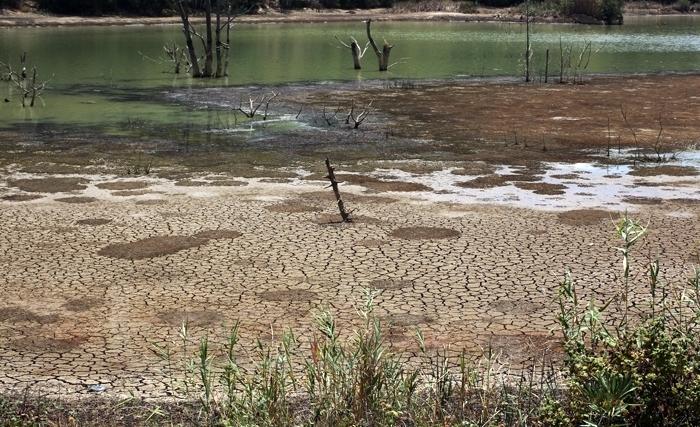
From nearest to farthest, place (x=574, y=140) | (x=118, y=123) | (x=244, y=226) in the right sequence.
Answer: (x=244, y=226), (x=574, y=140), (x=118, y=123)

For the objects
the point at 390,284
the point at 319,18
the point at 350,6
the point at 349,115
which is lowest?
the point at 390,284

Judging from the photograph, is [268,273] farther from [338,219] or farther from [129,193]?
[129,193]

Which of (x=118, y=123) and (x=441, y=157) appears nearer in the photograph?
(x=441, y=157)

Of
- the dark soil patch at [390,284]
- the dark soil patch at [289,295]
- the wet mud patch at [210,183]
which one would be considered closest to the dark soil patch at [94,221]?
the wet mud patch at [210,183]

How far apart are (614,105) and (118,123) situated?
9657 mm

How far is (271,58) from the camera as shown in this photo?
35.1m

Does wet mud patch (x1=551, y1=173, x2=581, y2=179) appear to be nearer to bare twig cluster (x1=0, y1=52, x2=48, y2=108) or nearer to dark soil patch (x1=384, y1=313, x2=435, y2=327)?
dark soil patch (x1=384, y1=313, x2=435, y2=327)

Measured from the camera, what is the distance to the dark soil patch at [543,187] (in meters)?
11.1

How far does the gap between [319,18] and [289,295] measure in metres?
62.0

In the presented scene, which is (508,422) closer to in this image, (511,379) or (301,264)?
(511,379)

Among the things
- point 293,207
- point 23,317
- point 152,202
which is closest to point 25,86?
point 152,202

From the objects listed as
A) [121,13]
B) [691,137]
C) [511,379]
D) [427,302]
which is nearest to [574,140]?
[691,137]

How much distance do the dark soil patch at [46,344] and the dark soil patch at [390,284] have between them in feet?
7.29

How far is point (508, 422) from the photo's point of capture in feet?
15.4
